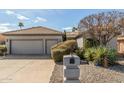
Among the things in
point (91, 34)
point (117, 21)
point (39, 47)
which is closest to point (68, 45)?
point (91, 34)

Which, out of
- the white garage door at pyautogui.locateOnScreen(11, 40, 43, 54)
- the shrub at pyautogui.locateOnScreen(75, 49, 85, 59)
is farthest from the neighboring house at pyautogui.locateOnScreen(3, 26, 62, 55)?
the shrub at pyautogui.locateOnScreen(75, 49, 85, 59)

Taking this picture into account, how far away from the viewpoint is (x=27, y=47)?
28.0m

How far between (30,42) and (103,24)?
1129 centimetres

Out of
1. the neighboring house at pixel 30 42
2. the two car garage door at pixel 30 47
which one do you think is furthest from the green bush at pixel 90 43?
the two car garage door at pixel 30 47

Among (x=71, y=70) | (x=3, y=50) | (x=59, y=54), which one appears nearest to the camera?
(x=71, y=70)

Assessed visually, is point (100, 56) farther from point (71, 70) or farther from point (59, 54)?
point (71, 70)

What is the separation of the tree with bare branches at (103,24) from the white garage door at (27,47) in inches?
365

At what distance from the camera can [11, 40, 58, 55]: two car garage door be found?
2792 centimetres

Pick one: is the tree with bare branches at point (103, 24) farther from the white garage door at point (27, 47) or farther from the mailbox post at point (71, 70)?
the mailbox post at point (71, 70)

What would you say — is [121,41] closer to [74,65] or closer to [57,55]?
[57,55]

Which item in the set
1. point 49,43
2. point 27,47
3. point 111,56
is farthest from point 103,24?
point 27,47

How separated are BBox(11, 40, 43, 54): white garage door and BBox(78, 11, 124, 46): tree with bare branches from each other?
30.4 ft

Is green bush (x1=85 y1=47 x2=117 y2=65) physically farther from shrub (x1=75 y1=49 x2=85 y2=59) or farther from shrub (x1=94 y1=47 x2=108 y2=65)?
shrub (x1=75 y1=49 x2=85 y2=59)
